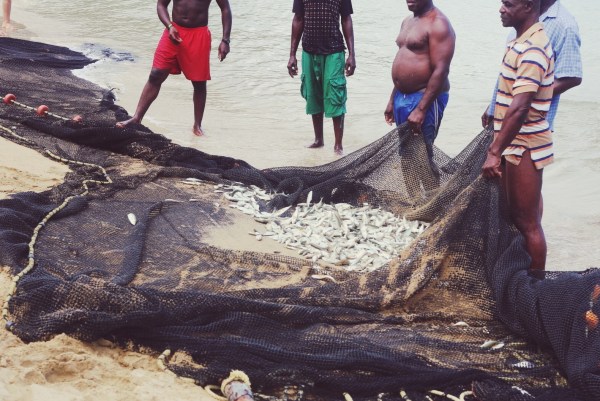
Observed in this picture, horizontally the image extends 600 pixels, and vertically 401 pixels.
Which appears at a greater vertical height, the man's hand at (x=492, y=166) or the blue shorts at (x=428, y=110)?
the man's hand at (x=492, y=166)

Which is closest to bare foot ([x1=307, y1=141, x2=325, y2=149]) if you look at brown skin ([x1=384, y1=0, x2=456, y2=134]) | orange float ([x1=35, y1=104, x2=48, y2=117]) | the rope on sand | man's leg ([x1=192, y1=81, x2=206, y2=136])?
man's leg ([x1=192, y1=81, x2=206, y2=136])

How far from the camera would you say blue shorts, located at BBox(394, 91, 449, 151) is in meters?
5.96

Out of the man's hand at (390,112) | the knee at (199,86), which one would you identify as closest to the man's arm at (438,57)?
the man's hand at (390,112)

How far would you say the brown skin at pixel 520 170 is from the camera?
4.24 meters

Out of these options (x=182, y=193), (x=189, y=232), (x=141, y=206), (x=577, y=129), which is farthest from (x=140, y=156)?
(x=577, y=129)

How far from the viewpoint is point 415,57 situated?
6.02m

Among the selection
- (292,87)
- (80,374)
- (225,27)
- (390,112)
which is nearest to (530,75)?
(390,112)

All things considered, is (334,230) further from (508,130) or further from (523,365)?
(523,365)

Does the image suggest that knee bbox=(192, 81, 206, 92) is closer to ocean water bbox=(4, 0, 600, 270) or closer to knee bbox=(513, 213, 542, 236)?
ocean water bbox=(4, 0, 600, 270)

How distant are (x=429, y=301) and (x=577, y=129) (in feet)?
22.7

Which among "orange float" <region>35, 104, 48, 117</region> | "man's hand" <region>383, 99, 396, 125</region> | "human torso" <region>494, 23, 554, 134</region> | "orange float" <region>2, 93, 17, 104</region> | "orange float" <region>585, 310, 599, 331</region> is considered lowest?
"orange float" <region>35, 104, 48, 117</region>

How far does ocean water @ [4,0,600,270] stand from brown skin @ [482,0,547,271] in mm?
1511

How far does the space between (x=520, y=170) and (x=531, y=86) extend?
525mm

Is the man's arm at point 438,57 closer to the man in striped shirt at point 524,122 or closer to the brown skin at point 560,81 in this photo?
the brown skin at point 560,81
